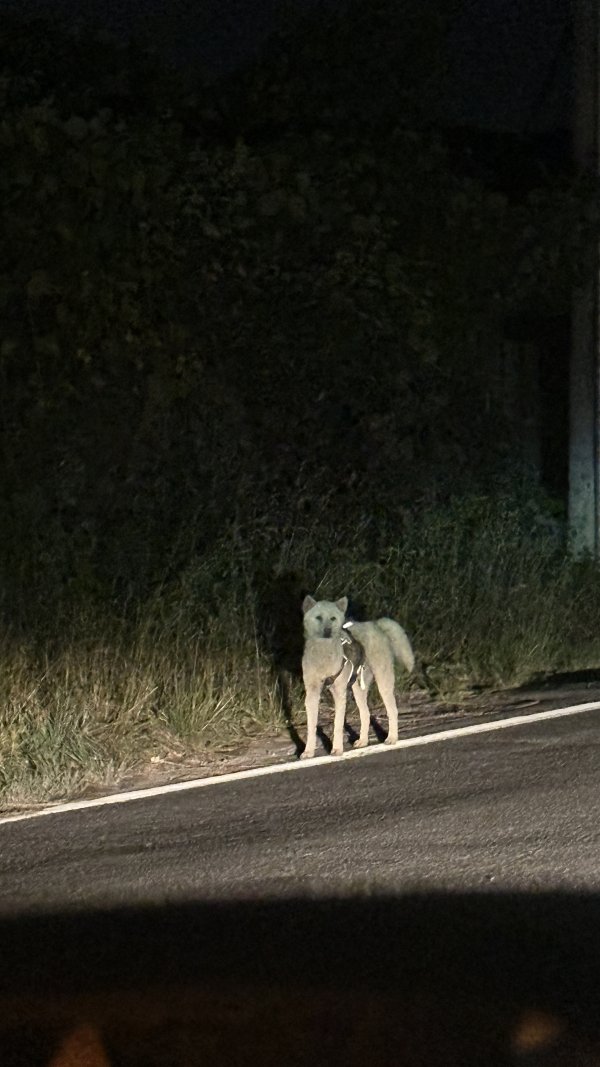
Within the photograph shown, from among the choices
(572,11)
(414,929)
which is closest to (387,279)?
(572,11)

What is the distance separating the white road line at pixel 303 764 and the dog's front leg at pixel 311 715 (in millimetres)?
70

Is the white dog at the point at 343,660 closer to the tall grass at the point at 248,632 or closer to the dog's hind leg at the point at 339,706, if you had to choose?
the dog's hind leg at the point at 339,706

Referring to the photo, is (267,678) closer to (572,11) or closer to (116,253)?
(116,253)

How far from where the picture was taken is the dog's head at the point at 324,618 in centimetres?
855

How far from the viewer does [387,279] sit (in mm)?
13172

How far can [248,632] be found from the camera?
10594 millimetres

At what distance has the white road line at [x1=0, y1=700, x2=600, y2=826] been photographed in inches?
308

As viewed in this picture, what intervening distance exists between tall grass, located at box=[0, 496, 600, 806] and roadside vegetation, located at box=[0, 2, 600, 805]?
0.09 ft

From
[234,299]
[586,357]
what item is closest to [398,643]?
[234,299]

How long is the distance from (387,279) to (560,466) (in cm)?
560

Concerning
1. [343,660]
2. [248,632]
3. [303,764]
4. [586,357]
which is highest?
[586,357]

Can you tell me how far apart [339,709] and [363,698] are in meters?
0.32

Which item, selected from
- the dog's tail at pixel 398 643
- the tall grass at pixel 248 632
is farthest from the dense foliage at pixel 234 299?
the dog's tail at pixel 398 643

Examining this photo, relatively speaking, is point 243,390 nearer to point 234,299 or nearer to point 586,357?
point 234,299
